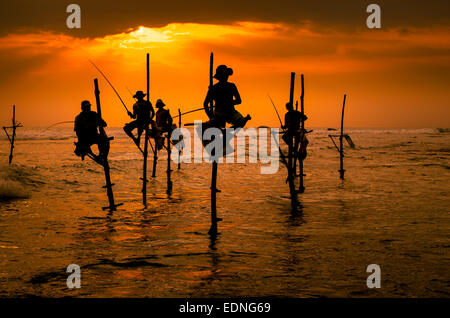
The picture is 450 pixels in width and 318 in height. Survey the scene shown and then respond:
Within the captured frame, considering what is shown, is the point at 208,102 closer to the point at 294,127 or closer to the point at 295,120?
the point at 294,127

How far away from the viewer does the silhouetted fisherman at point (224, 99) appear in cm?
1039

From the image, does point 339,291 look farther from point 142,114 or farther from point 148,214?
point 142,114

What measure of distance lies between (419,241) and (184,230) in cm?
560

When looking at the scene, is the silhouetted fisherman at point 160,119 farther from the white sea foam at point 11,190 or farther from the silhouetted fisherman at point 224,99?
the silhouetted fisherman at point 224,99

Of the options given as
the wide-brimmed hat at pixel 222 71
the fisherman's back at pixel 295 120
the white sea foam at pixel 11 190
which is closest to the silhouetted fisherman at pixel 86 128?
the white sea foam at pixel 11 190

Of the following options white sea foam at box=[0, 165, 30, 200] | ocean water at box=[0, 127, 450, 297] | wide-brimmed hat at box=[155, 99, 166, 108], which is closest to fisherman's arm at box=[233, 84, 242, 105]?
ocean water at box=[0, 127, 450, 297]

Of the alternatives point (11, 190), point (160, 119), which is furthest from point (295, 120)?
point (11, 190)

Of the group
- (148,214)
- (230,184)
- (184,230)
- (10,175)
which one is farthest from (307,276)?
(10,175)

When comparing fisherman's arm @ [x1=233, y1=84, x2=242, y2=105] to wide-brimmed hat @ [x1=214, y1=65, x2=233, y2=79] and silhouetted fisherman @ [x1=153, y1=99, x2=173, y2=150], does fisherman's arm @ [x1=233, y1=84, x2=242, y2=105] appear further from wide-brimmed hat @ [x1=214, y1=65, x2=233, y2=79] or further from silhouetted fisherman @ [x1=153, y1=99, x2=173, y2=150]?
silhouetted fisherman @ [x1=153, y1=99, x2=173, y2=150]

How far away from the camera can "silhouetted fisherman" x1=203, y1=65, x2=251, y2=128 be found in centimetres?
1039

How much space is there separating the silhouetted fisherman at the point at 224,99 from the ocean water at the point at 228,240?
2.75 meters

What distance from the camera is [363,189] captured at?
19.6 m
